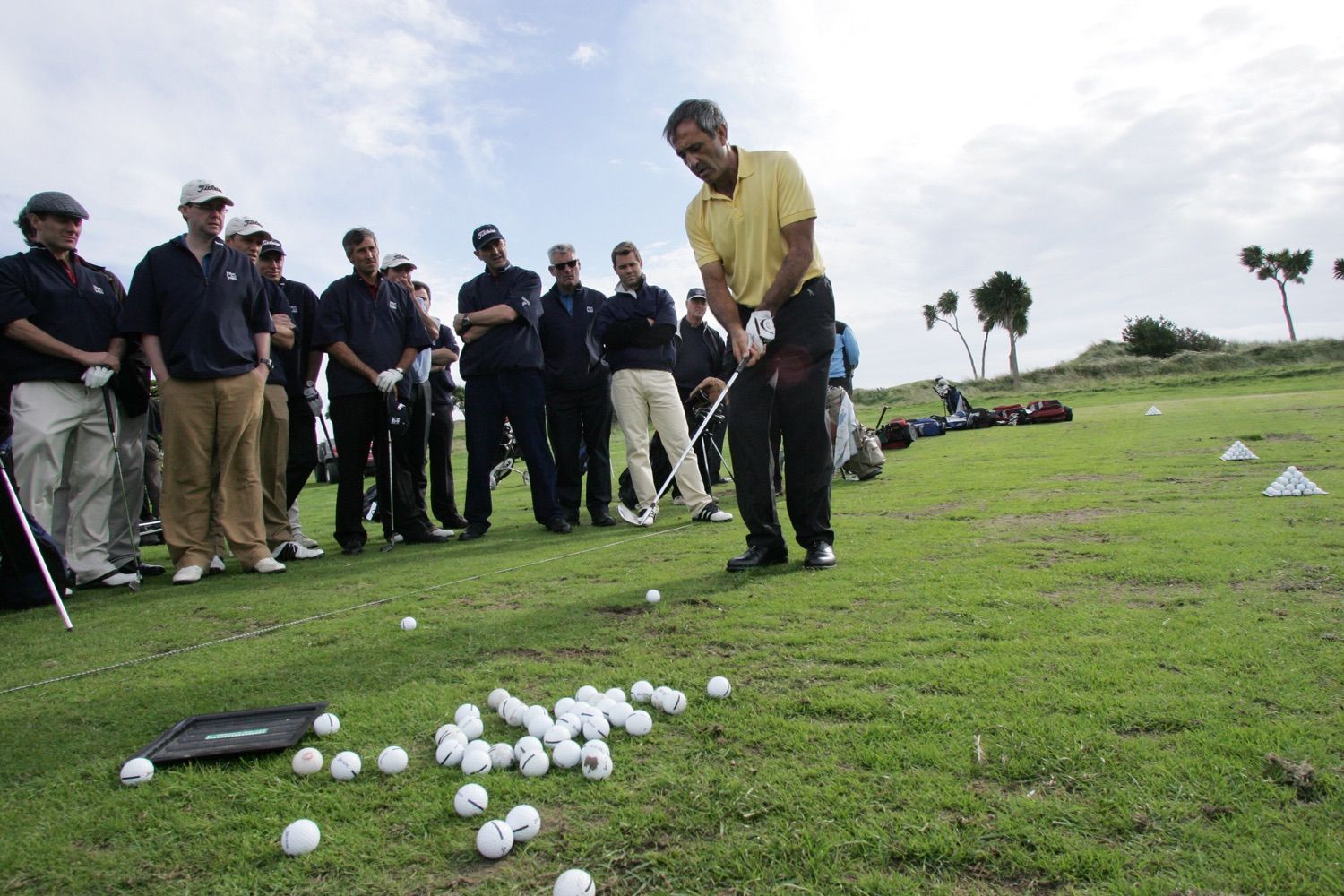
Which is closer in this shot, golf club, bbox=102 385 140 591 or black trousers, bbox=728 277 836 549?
black trousers, bbox=728 277 836 549

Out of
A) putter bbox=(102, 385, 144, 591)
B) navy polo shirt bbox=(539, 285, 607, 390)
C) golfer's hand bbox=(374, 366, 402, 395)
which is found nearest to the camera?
putter bbox=(102, 385, 144, 591)

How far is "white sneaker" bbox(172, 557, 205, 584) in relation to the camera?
16.9 feet

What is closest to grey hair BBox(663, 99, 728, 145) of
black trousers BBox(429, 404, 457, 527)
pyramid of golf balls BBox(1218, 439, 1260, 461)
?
black trousers BBox(429, 404, 457, 527)

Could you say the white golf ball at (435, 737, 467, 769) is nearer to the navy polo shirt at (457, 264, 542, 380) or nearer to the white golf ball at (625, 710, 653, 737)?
the white golf ball at (625, 710, 653, 737)

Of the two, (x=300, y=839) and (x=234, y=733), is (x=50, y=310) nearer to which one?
(x=234, y=733)

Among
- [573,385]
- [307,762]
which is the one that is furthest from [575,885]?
[573,385]

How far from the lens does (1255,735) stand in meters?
1.87

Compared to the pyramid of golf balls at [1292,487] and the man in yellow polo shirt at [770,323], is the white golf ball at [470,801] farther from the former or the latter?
the pyramid of golf balls at [1292,487]

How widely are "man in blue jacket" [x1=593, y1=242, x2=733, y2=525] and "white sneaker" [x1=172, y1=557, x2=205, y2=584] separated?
10.2ft

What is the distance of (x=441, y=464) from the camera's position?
27.1 ft

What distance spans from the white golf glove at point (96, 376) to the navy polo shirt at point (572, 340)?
323cm

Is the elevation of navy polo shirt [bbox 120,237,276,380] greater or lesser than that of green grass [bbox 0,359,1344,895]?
greater

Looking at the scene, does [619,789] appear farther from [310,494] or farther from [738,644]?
[310,494]

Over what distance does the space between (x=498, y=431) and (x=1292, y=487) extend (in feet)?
18.9
